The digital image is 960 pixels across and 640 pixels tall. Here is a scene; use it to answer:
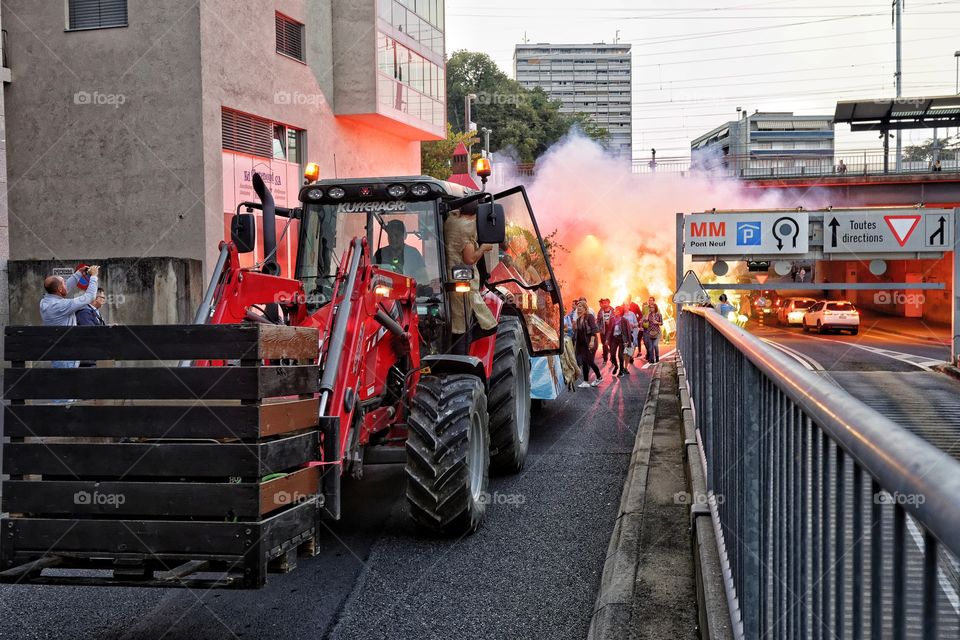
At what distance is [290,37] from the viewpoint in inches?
917

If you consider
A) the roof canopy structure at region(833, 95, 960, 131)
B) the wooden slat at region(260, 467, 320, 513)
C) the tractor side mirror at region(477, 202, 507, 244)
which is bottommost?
the wooden slat at region(260, 467, 320, 513)

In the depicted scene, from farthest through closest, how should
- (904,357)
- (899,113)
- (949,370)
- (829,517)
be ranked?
(899,113) < (904,357) < (949,370) < (829,517)

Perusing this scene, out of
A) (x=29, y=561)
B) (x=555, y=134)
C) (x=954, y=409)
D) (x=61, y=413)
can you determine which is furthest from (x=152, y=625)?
(x=555, y=134)

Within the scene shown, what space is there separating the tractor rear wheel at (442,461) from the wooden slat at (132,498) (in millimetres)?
2045

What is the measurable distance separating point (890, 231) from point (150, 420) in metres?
21.0

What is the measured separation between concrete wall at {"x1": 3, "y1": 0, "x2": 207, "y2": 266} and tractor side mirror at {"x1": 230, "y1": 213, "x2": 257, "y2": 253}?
13.2 metres

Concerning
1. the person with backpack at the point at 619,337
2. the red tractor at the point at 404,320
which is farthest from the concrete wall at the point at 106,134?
the red tractor at the point at 404,320

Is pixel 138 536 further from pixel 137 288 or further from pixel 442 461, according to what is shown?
pixel 137 288

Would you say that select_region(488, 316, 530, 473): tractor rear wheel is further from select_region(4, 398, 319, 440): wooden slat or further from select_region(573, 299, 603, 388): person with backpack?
select_region(573, 299, 603, 388): person with backpack

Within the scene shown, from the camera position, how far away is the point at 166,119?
18.8 m

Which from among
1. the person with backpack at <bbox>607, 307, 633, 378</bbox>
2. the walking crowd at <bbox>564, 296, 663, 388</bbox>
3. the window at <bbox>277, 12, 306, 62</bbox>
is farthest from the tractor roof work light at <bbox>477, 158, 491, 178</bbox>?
the window at <bbox>277, 12, 306, 62</bbox>

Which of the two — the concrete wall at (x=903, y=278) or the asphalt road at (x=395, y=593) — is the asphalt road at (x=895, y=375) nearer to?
the asphalt road at (x=395, y=593)

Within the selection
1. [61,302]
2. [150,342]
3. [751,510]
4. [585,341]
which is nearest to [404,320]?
[150,342]

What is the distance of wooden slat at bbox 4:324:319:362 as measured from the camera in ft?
13.3
